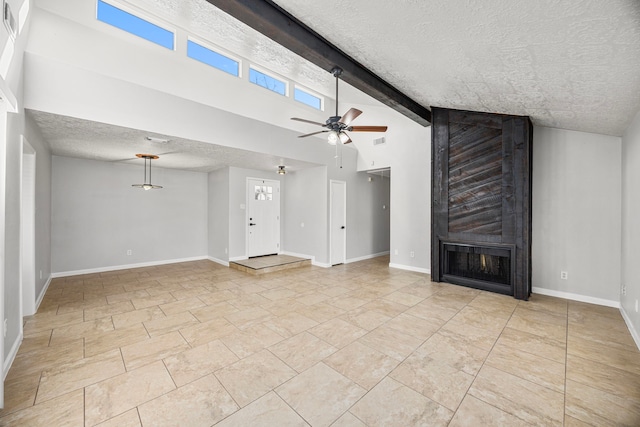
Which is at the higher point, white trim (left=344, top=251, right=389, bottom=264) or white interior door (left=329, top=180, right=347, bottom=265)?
white interior door (left=329, top=180, right=347, bottom=265)

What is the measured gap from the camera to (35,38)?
3057 millimetres

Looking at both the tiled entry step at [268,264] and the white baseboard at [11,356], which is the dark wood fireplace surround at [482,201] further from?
the white baseboard at [11,356]

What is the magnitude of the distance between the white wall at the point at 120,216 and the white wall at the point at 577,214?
25.0ft

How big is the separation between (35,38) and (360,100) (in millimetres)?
4819

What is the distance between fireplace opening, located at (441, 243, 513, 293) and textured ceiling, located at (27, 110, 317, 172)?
12.0 ft

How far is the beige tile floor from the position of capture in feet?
6.32

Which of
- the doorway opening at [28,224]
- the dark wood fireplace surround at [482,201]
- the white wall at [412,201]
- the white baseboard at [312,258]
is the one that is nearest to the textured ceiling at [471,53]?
the dark wood fireplace surround at [482,201]

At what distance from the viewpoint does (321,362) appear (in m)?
2.54

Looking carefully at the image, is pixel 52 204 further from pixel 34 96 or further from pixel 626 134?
pixel 626 134

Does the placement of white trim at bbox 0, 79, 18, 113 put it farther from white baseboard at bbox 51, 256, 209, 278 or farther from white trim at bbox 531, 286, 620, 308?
white trim at bbox 531, 286, 620, 308

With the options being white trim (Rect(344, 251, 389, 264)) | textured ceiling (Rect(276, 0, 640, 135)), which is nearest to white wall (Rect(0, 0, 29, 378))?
textured ceiling (Rect(276, 0, 640, 135))

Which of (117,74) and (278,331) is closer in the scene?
(278,331)

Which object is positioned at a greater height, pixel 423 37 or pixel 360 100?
pixel 360 100

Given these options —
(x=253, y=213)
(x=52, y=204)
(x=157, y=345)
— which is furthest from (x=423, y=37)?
(x=52, y=204)
